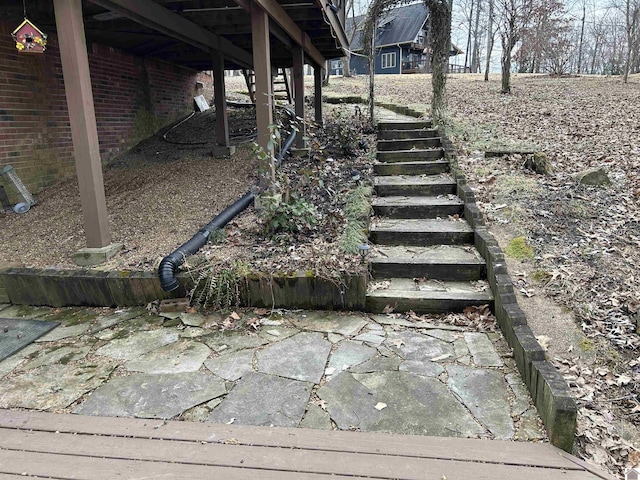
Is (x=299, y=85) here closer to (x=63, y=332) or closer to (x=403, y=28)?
(x=63, y=332)

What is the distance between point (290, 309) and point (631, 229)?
3.32 m

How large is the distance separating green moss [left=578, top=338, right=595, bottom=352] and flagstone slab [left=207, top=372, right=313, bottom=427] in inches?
69.3

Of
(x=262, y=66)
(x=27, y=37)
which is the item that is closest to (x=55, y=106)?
(x=27, y=37)

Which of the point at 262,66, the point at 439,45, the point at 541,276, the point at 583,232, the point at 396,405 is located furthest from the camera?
the point at 439,45

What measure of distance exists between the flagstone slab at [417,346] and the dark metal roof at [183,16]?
158 inches

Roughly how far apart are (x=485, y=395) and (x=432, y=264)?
1506 mm

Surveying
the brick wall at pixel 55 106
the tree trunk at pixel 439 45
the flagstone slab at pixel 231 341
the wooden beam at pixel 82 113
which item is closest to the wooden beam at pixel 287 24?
the wooden beam at pixel 82 113

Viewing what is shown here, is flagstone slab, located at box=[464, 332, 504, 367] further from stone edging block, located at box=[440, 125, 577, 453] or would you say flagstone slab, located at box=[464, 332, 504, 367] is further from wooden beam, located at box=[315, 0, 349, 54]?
wooden beam, located at box=[315, 0, 349, 54]

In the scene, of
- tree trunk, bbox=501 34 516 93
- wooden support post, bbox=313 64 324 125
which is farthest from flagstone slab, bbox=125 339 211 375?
tree trunk, bbox=501 34 516 93

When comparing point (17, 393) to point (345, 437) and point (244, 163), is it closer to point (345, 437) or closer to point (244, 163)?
point (345, 437)

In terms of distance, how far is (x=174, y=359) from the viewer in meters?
2.84

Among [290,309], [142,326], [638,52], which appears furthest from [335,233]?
[638,52]

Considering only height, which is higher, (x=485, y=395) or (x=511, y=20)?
(x=511, y=20)

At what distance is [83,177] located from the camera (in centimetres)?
381
